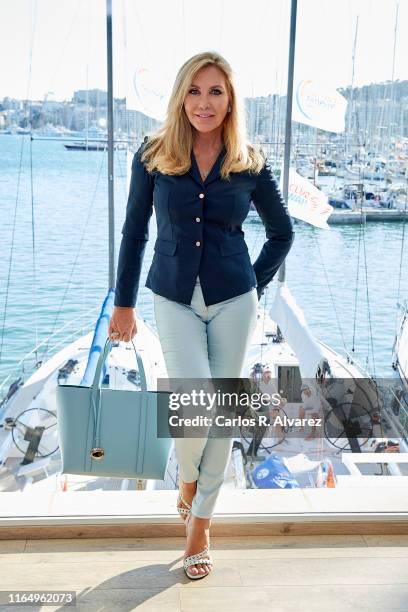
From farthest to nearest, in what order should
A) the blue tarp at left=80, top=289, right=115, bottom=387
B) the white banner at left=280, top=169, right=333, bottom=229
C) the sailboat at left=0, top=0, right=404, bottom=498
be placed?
the white banner at left=280, top=169, right=333, bottom=229 < the sailboat at left=0, top=0, right=404, bottom=498 < the blue tarp at left=80, top=289, right=115, bottom=387

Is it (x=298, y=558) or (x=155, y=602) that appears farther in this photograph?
(x=298, y=558)

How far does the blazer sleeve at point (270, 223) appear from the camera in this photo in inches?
62.9

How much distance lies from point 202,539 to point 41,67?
18183 millimetres

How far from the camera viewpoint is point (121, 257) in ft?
5.29

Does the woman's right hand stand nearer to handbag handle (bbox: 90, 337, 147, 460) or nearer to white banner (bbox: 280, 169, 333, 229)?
handbag handle (bbox: 90, 337, 147, 460)

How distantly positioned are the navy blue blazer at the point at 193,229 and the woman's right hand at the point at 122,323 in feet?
0.18

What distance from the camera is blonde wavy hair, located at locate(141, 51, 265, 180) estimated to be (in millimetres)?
1505

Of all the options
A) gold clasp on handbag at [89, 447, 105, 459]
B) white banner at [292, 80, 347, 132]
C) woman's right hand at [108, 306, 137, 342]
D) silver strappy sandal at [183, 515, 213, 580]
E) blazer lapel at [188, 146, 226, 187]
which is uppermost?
white banner at [292, 80, 347, 132]

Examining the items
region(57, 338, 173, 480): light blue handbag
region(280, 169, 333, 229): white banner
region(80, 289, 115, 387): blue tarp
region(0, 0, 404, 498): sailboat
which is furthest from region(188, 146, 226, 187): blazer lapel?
region(280, 169, 333, 229): white banner

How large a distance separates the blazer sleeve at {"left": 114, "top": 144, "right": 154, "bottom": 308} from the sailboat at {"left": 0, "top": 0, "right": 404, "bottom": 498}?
109 inches

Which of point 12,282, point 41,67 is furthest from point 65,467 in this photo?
point 41,67

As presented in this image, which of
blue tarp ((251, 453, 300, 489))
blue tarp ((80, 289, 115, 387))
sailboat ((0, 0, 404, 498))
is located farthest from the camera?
sailboat ((0, 0, 404, 498))

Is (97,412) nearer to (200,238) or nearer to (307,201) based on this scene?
(200,238)

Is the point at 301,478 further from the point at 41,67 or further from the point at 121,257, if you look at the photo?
the point at 41,67
